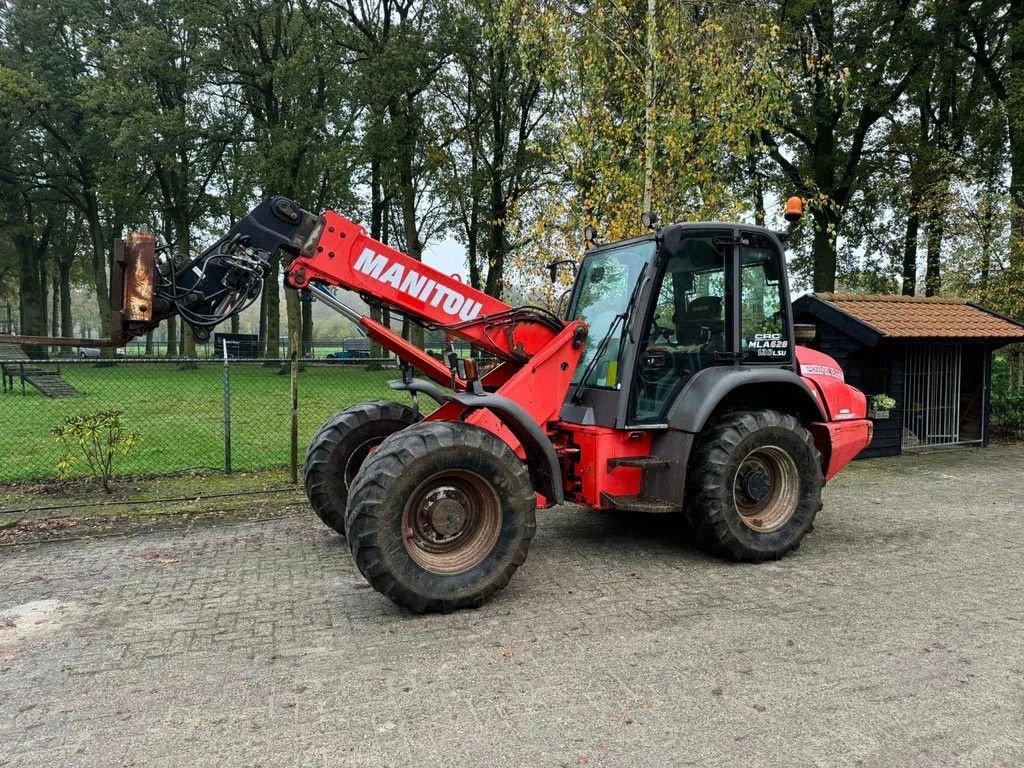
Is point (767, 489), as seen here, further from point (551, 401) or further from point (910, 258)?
point (910, 258)

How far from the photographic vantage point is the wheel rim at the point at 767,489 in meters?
5.36

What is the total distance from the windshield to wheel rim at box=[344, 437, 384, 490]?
1.73m

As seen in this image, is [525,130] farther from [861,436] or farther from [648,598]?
[648,598]

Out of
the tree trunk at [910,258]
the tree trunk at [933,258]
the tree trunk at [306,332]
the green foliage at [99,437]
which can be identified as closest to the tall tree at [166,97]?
the tree trunk at [306,332]

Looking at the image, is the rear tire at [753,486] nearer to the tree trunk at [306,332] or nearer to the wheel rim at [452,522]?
the wheel rim at [452,522]

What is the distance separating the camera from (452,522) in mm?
4426

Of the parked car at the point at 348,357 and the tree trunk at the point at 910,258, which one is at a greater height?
the tree trunk at the point at 910,258

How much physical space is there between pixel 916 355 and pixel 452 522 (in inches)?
382

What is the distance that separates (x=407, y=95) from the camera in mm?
23734

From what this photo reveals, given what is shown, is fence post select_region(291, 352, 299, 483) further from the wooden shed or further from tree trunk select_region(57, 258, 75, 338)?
tree trunk select_region(57, 258, 75, 338)

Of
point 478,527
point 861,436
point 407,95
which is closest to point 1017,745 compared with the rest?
point 478,527

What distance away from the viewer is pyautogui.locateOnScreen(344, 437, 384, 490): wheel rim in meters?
5.71

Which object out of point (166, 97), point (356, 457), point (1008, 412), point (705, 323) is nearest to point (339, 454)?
point (356, 457)

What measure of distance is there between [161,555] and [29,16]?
3193 cm
